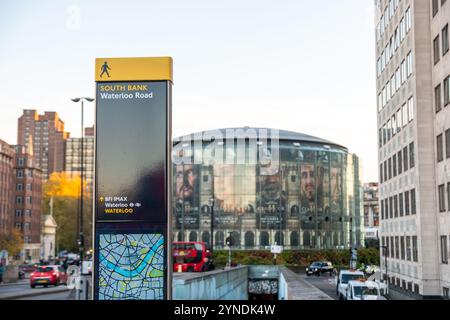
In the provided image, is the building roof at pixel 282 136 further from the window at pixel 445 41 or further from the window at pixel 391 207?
the window at pixel 445 41

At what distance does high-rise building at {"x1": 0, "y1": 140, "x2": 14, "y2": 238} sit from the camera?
9994 cm

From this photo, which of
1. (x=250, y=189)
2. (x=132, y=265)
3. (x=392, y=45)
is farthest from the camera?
(x=250, y=189)

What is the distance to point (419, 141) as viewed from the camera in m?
42.6

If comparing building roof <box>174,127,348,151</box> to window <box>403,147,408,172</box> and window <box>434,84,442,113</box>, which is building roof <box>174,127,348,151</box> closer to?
window <box>403,147,408,172</box>

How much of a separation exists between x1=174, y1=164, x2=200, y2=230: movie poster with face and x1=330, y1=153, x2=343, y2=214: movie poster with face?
2247cm

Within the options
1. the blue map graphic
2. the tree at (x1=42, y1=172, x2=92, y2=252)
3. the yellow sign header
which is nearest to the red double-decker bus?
the blue map graphic

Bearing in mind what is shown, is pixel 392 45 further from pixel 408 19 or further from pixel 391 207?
pixel 391 207

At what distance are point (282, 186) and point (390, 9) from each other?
53.3 m

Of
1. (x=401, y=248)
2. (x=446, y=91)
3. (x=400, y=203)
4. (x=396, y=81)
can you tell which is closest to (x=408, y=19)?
(x=396, y=81)

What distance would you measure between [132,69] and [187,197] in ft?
296

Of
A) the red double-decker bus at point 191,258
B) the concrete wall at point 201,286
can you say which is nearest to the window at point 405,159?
the concrete wall at point 201,286
